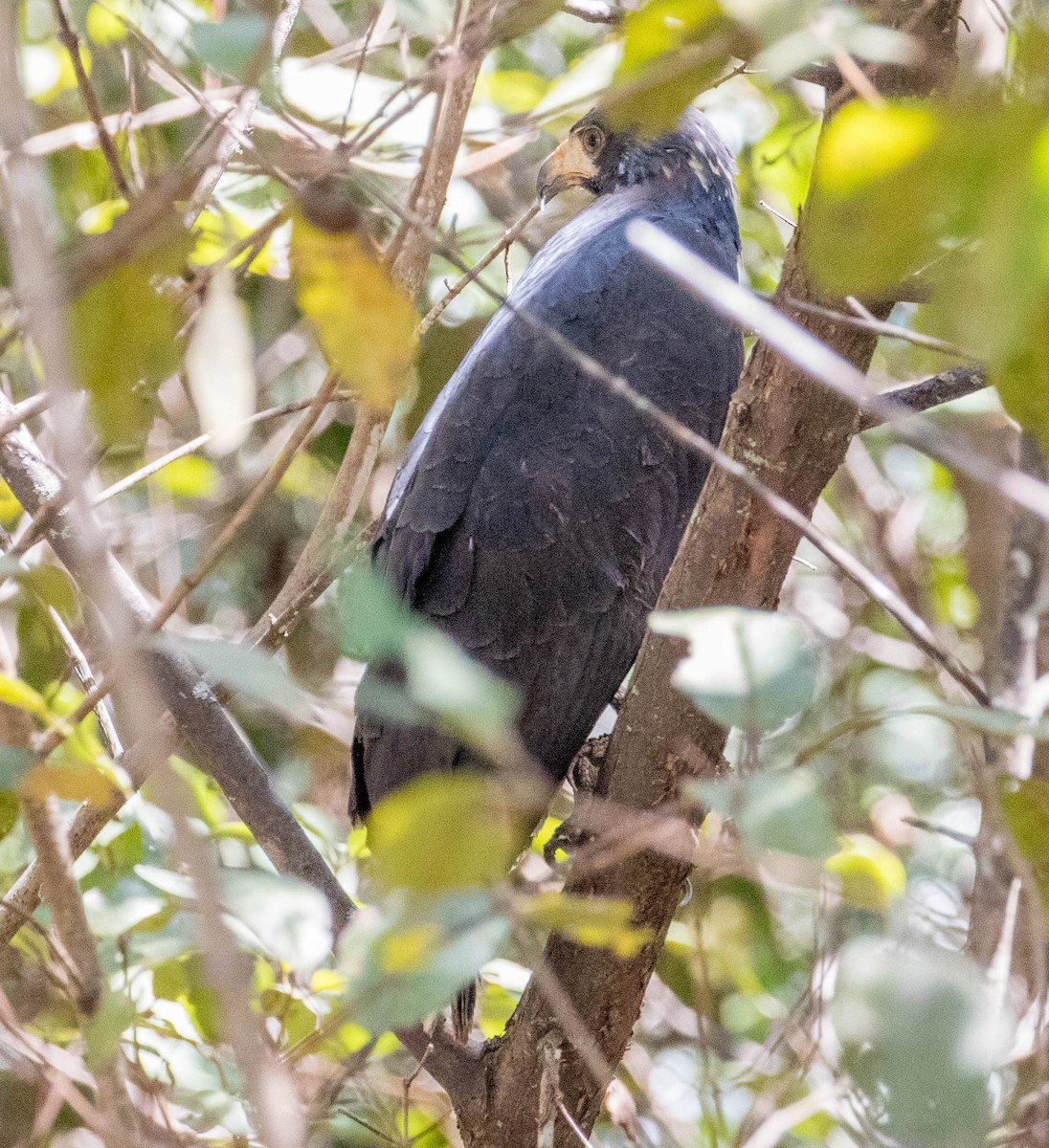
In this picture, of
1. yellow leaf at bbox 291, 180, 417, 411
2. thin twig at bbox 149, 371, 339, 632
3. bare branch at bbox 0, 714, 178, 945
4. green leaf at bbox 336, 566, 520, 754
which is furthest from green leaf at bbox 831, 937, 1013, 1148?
bare branch at bbox 0, 714, 178, 945

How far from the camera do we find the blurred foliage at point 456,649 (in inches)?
27.6

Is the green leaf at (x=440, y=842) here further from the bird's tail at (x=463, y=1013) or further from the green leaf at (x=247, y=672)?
the bird's tail at (x=463, y=1013)

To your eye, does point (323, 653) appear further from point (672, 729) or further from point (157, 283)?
point (157, 283)

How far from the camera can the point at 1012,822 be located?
89 cm

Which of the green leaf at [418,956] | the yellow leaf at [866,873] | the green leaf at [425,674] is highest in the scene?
the green leaf at [425,674]

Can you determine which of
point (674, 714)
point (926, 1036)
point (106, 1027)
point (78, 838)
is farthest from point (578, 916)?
point (78, 838)

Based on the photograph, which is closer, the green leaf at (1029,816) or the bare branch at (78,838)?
the green leaf at (1029,816)

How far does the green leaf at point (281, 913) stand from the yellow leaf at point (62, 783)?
11cm

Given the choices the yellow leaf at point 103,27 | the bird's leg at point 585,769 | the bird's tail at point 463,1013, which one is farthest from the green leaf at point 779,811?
the yellow leaf at point 103,27

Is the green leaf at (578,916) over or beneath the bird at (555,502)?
over

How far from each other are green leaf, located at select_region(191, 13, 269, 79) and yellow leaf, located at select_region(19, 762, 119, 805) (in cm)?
50

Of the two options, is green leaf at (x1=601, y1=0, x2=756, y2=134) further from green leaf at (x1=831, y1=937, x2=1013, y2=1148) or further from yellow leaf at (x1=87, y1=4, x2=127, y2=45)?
yellow leaf at (x1=87, y1=4, x2=127, y2=45)

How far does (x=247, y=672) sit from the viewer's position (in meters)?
0.77

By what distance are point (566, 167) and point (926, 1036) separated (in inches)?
106
